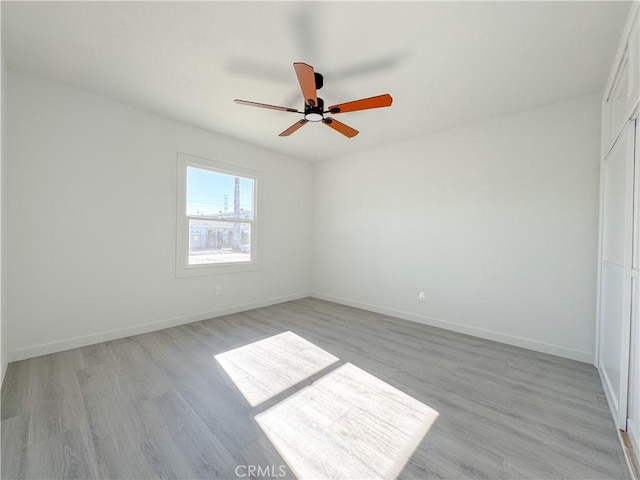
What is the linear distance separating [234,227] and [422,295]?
3.05 metres

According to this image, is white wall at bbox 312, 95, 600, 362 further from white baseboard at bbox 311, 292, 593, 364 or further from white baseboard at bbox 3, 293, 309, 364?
white baseboard at bbox 3, 293, 309, 364

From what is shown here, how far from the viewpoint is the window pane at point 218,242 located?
3.85 meters

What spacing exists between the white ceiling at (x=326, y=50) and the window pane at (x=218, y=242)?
160 centimetres

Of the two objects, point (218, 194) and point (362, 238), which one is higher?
point (218, 194)

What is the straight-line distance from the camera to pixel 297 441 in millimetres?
1603

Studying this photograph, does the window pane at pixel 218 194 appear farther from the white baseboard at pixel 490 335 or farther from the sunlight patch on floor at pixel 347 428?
the sunlight patch on floor at pixel 347 428

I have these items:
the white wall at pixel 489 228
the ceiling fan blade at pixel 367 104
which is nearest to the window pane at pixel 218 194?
the white wall at pixel 489 228

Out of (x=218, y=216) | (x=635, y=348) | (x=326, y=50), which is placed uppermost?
(x=326, y=50)

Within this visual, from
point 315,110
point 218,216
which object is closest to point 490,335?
point 315,110

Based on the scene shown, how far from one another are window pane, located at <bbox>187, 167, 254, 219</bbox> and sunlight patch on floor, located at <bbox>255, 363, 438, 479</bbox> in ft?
9.45

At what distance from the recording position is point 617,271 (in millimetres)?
2018

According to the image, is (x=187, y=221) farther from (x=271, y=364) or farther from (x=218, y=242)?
(x=271, y=364)

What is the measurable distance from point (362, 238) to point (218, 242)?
2.34m

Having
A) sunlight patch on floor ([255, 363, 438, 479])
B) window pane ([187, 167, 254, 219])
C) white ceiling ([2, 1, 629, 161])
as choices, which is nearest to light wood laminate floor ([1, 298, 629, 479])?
sunlight patch on floor ([255, 363, 438, 479])
